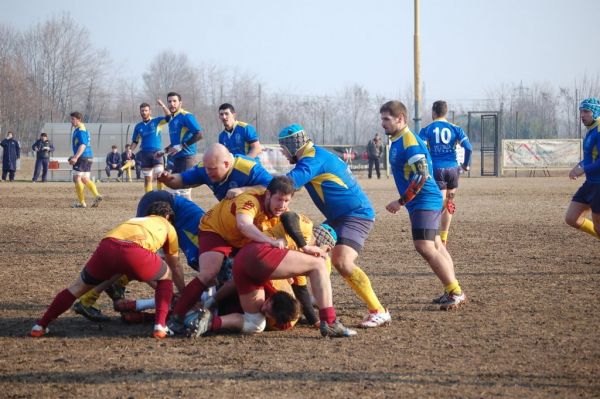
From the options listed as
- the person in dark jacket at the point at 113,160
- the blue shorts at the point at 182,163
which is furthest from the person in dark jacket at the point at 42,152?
the blue shorts at the point at 182,163

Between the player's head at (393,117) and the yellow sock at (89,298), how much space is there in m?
3.13

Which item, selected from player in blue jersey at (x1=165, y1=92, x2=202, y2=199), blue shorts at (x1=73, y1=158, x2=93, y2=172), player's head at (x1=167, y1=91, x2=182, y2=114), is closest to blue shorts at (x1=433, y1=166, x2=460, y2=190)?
player in blue jersey at (x1=165, y1=92, x2=202, y2=199)

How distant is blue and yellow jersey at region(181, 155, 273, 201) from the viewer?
23.7 feet

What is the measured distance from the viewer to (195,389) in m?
4.94

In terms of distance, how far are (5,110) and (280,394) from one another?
51995 mm

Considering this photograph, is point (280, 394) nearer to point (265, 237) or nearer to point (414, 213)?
point (265, 237)

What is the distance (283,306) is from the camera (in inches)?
254

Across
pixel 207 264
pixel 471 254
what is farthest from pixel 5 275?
pixel 471 254

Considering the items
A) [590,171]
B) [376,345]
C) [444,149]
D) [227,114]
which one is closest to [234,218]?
[376,345]

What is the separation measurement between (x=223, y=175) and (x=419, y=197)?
190 centimetres

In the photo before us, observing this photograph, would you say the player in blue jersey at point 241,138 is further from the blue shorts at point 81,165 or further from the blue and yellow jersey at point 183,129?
the blue shorts at point 81,165

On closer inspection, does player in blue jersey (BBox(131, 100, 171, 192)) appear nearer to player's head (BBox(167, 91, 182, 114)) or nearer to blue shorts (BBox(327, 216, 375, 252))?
player's head (BBox(167, 91, 182, 114))

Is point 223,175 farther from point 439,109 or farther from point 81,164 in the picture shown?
point 81,164

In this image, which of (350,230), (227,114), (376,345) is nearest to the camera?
(376,345)
